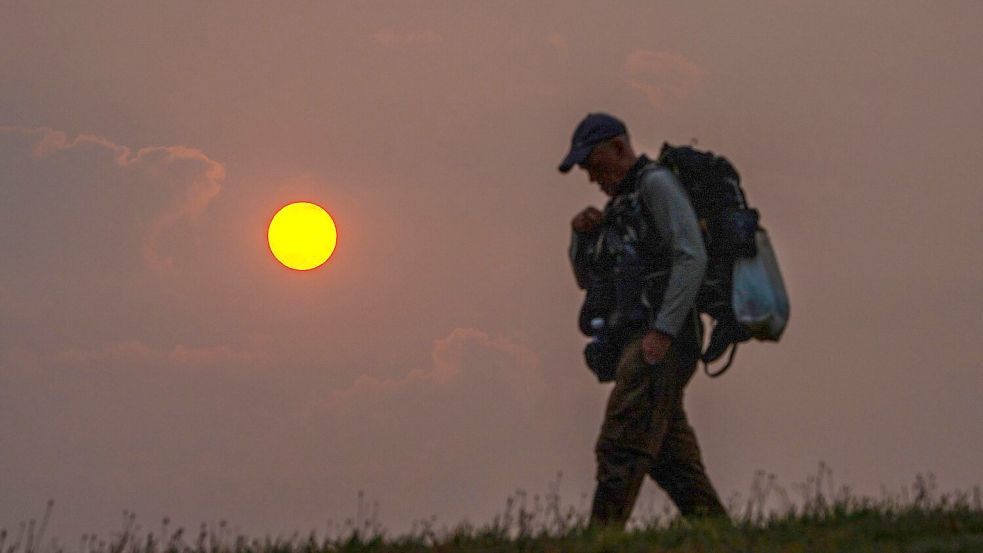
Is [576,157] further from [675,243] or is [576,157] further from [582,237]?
[675,243]

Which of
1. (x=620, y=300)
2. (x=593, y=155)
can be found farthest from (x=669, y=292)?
(x=593, y=155)

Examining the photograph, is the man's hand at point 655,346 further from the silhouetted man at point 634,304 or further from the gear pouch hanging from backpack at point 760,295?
the gear pouch hanging from backpack at point 760,295

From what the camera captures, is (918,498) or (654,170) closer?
(654,170)

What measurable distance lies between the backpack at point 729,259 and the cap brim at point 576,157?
441mm

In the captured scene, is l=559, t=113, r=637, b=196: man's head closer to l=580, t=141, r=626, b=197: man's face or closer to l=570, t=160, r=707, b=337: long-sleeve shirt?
l=580, t=141, r=626, b=197: man's face

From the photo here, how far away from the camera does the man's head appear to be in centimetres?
982

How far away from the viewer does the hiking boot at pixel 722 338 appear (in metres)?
9.88

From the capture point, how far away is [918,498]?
10.3 m

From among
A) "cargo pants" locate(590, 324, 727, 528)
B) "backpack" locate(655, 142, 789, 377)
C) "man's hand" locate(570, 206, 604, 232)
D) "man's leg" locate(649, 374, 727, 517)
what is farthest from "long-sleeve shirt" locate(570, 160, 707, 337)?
"man's leg" locate(649, 374, 727, 517)

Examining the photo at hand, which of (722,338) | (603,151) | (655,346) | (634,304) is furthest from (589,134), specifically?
(722,338)

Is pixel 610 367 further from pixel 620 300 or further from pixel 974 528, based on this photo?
pixel 974 528

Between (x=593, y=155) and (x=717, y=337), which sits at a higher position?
(x=593, y=155)

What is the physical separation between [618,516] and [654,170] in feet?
6.94

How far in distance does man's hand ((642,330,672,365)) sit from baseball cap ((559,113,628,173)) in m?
1.16
